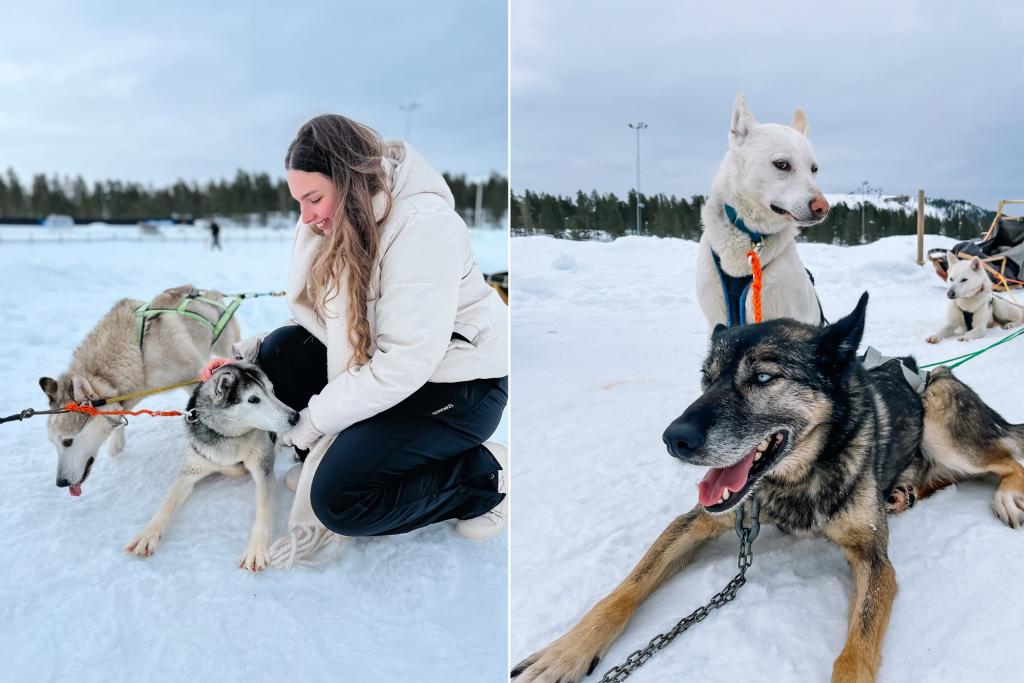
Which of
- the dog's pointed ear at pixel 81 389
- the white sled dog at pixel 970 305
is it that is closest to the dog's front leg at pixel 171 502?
the dog's pointed ear at pixel 81 389

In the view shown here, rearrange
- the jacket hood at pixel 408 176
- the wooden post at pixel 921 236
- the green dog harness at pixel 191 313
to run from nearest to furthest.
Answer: the jacket hood at pixel 408 176 < the green dog harness at pixel 191 313 < the wooden post at pixel 921 236

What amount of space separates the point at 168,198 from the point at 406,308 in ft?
212

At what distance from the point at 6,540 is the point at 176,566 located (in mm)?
690

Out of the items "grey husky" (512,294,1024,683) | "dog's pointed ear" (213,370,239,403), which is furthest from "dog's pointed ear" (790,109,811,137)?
"dog's pointed ear" (213,370,239,403)

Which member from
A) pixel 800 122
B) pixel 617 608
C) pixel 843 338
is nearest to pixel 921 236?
pixel 800 122

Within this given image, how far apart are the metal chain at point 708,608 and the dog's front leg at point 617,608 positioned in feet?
0.18

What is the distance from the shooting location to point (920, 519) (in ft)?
6.73

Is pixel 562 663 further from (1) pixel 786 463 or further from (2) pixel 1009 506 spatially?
(2) pixel 1009 506

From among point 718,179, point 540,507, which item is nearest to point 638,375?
point 718,179

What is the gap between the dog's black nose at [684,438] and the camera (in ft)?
5.39

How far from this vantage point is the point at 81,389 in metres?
2.85

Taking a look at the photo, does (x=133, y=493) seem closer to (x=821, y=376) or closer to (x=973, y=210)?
(x=821, y=376)

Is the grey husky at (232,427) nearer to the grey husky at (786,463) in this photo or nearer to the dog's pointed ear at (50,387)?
the dog's pointed ear at (50,387)

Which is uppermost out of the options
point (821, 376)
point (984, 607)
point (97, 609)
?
point (821, 376)
